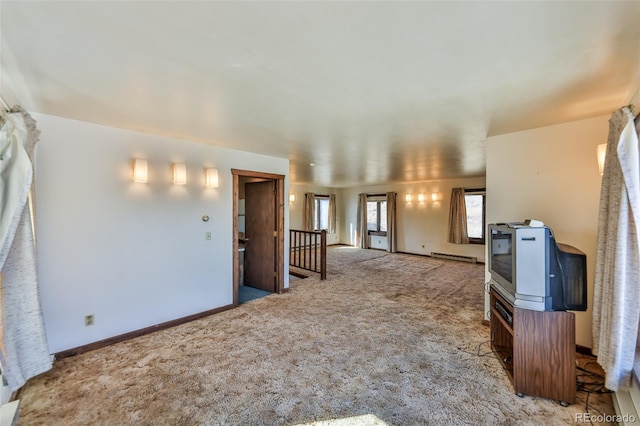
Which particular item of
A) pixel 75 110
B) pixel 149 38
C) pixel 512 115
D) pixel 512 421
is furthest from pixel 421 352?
pixel 75 110

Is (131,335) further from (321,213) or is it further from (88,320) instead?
(321,213)

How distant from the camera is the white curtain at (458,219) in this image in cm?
745

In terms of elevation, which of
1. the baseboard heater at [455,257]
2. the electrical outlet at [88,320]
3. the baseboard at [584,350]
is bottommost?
the baseboard at [584,350]

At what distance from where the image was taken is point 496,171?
321 centimetres

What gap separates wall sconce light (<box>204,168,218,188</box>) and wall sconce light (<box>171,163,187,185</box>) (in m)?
0.31

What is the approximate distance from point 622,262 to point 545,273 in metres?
0.43

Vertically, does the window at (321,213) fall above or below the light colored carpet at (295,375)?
above

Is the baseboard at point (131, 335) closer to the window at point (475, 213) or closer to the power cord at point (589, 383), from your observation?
the power cord at point (589, 383)

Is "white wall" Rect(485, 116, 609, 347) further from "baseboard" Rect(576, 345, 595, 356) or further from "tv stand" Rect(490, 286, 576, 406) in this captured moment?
"tv stand" Rect(490, 286, 576, 406)

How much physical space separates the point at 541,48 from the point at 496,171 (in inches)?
78.0

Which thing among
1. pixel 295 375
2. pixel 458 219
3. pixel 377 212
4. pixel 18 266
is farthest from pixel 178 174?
pixel 377 212

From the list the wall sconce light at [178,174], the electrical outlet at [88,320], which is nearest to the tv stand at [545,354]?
the wall sconce light at [178,174]

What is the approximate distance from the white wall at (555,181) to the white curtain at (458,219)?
4548 millimetres

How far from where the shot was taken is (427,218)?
8398mm
